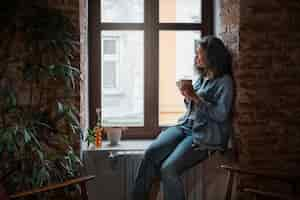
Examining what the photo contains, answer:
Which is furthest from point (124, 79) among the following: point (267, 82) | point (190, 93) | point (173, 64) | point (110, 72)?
point (267, 82)

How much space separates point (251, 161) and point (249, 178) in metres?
0.13

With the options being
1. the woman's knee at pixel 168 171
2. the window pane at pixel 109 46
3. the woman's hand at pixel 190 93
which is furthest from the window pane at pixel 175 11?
the woman's knee at pixel 168 171

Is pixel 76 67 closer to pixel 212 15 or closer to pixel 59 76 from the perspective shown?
pixel 59 76

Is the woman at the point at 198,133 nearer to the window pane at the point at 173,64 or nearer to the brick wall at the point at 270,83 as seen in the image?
the brick wall at the point at 270,83

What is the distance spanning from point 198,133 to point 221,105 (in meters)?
0.26

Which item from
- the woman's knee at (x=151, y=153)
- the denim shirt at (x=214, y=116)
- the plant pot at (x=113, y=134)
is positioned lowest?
the woman's knee at (x=151, y=153)

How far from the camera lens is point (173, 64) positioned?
12.7 ft

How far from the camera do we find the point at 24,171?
293cm

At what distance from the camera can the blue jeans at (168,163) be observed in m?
3.12

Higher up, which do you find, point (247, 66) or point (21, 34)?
point (21, 34)


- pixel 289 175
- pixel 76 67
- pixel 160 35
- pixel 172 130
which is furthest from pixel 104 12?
pixel 289 175

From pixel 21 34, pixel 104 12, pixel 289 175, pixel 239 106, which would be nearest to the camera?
pixel 289 175

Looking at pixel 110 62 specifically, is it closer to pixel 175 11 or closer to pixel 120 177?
pixel 175 11

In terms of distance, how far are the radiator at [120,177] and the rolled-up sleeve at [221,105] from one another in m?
0.46
